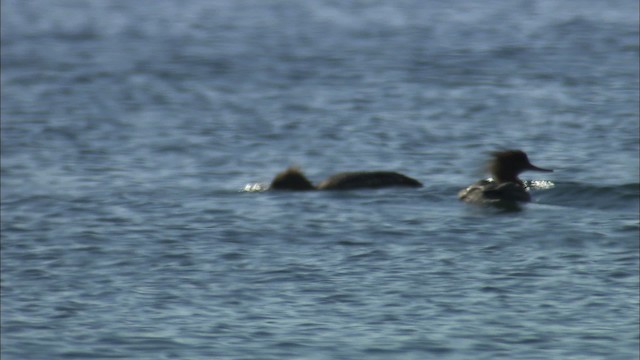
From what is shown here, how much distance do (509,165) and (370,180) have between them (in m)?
1.47

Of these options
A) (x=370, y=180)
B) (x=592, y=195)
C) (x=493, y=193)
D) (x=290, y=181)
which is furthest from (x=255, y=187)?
(x=592, y=195)

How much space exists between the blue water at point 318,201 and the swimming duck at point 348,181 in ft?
0.65

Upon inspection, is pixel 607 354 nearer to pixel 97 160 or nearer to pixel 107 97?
pixel 97 160

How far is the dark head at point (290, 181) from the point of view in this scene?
17.7 m

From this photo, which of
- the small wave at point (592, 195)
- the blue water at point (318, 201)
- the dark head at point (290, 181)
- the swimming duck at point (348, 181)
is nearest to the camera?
the blue water at point (318, 201)

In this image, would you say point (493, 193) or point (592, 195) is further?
point (493, 193)

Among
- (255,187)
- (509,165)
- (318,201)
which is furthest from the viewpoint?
(509,165)

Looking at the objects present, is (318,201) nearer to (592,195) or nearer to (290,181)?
(290,181)

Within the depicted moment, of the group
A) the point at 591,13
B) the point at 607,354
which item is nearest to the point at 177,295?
the point at 607,354

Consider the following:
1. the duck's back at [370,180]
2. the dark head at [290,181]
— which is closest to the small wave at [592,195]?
the duck's back at [370,180]

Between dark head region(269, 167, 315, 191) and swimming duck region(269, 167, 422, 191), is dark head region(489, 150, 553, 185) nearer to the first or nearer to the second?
swimming duck region(269, 167, 422, 191)

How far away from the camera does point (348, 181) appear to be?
17.7m

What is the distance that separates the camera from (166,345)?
11297 mm

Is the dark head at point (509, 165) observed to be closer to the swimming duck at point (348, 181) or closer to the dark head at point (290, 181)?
the swimming duck at point (348, 181)
